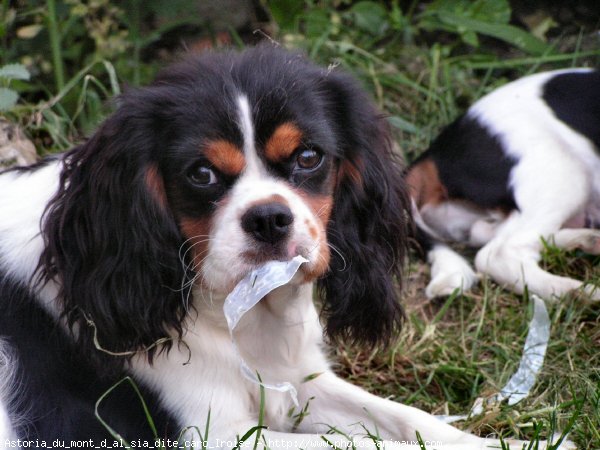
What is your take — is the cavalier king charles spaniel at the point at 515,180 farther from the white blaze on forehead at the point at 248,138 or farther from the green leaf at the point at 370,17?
the white blaze on forehead at the point at 248,138

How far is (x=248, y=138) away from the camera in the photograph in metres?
2.43

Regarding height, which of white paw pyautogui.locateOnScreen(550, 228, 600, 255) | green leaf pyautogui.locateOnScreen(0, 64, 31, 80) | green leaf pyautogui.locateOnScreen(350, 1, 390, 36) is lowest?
white paw pyautogui.locateOnScreen(550, 228, 600, 255)

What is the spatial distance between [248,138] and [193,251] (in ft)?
1.11

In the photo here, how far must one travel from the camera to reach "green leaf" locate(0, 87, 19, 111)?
3.79 metres

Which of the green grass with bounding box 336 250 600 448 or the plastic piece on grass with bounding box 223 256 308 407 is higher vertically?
the plastic piece on grass with bounding box 223 256 308 407

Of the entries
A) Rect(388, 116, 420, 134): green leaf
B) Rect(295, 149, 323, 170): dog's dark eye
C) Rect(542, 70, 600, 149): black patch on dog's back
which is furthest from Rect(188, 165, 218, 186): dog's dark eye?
Rect(388, 116, 420, 134): green leaf

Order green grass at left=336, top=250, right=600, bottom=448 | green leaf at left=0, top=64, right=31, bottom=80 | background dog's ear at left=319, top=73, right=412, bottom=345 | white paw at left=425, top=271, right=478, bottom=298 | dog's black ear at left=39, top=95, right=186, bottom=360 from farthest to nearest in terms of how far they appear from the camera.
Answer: green leaf at left=0, top=64, right=31, bottom=80 < white paw at left=425, top=271, right=478, bottom=298 < green grass at left=336, top=250, right=600, bottom=448 < background dog's ear at left=319, top=73, right=412, bottom=345 < dog's black ear at left=39, top=95, right=186, bottom=360

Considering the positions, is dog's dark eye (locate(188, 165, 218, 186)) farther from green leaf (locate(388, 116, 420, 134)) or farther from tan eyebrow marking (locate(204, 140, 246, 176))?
green leaf (locate(388, 116, 420, 134))

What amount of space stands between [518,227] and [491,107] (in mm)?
605

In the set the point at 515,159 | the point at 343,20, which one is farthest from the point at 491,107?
the point at 343,20

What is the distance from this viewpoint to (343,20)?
518cm

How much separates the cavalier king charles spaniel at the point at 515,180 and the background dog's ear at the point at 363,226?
2.44 ft

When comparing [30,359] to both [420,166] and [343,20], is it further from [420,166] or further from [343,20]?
[343,20]

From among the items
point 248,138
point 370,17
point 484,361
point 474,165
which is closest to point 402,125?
point 474,165
